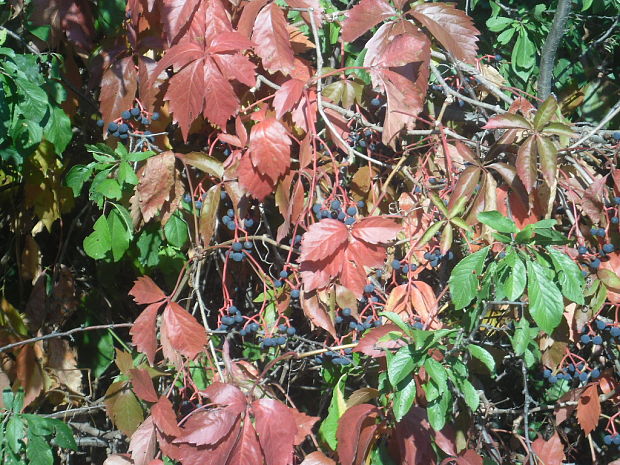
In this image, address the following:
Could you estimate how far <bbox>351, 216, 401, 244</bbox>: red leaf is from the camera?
1.59 m

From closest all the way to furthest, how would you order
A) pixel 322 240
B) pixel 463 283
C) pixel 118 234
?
pixel 463 283, pixel 322 240, pixel 118 234

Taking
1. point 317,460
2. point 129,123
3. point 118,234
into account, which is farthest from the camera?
point 129,123

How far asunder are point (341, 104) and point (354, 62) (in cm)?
15

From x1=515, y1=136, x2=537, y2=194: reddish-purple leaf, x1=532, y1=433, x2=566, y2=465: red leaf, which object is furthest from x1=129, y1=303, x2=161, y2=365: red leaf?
x1=532, y1=433, x2=566, y2=465: red leaf

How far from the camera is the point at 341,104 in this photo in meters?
1.98

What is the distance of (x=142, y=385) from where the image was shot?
1644 millimetres

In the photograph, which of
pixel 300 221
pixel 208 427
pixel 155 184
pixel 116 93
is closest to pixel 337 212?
pixel 300 221

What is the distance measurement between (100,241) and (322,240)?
22.2 inches

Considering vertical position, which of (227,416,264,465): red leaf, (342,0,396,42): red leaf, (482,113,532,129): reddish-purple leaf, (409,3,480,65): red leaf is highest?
(342,0,396,42): red leaf

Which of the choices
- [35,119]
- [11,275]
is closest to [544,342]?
[35,119]

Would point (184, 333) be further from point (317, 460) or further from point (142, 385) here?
point (317, 460)

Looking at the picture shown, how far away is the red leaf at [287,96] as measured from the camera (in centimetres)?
169

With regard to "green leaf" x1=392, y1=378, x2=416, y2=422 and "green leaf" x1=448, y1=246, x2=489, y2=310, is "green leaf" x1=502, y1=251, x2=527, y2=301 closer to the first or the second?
"green leaf" x1=448, y1=246, x2=489, y2=310

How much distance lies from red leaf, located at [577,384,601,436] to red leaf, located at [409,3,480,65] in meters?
0.83
